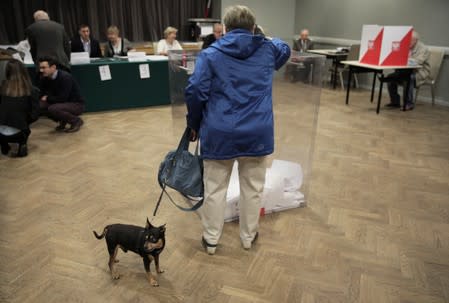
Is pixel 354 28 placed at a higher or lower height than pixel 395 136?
higher

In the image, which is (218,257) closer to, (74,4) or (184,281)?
(184,281)

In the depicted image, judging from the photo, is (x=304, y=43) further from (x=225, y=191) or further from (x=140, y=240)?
(x=140, y=240)

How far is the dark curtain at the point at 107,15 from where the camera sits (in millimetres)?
6254

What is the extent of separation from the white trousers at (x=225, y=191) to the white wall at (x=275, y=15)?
701 centimetres

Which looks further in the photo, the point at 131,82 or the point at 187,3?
the point at 187,3

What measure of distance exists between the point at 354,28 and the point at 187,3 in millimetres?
3414

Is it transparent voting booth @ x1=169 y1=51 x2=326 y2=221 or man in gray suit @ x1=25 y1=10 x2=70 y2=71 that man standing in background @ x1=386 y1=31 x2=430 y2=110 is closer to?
transparent voting booth @ x1=169 y1=51 x2=326 y2=221

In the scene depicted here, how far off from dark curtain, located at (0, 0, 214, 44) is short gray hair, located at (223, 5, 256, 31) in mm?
5718

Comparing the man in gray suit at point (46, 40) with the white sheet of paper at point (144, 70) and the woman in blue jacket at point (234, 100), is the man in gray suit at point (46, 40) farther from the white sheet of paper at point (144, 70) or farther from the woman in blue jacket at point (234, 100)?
the woman in blue jacket at point (234, 100)

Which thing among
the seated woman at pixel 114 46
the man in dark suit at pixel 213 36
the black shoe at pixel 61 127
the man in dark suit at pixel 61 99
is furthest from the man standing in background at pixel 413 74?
the black shoe at pixel 61 127

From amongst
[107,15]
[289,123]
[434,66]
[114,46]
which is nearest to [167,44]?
[114,46]

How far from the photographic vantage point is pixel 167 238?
2457 mm

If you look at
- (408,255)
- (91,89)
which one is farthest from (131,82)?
(408,255)

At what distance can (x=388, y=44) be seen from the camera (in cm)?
538
